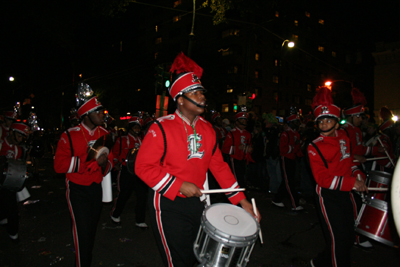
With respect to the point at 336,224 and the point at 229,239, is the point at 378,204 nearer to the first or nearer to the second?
the point at 336,224

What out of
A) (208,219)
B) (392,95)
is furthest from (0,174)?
(392,95)

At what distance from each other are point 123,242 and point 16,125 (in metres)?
3.44

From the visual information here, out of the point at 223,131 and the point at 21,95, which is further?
the point at 21,95

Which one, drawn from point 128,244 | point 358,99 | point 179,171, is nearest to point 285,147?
point 358,99

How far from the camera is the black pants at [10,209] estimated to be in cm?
466

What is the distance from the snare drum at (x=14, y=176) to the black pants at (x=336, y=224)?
5144 mm

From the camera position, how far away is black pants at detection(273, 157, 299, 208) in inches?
264

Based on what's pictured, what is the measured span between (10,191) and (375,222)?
6.11 metres

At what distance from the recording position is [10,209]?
4707 mm

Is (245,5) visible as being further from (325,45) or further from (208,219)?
(325,45)

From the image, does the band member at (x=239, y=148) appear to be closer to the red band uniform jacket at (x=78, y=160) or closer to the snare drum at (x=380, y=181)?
the snare drum at (x=380, y=181)

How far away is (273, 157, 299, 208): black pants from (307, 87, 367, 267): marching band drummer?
3126mm

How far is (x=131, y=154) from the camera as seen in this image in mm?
3924

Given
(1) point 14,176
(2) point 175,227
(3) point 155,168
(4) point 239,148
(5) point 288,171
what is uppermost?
(3) point 155,168
